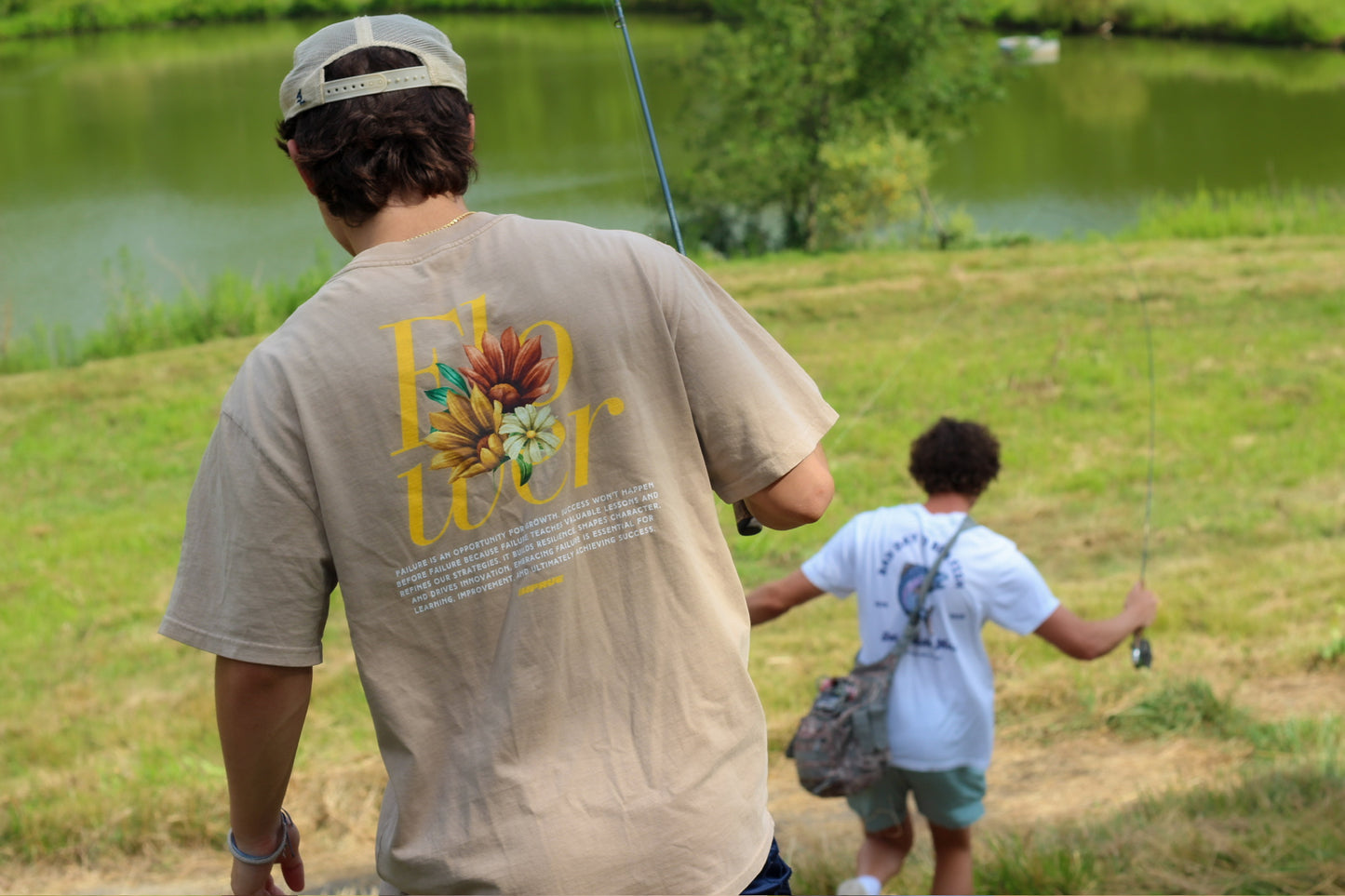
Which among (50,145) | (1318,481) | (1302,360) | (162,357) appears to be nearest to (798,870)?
(1318,481)

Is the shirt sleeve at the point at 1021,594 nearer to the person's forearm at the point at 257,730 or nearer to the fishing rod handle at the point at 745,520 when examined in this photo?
the fishing rod handle at the point at 745,520

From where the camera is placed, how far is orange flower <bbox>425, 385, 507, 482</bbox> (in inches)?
51.0

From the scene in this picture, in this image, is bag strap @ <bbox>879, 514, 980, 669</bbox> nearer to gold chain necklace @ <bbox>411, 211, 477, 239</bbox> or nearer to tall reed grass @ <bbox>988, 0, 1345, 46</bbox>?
gold chain necklace @ <bbox>411, 211, 477, 239</bbox>

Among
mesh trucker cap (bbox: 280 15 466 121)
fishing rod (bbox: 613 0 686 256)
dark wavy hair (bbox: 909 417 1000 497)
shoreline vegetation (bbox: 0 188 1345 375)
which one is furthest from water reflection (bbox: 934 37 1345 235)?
mesh trucker cap (bbox: 280 15 466 121)

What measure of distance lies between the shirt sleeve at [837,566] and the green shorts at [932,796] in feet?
1.60

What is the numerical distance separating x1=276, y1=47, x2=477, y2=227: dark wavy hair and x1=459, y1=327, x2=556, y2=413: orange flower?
0.73 feet

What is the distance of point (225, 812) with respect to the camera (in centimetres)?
421

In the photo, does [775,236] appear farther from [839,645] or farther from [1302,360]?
[839,645]

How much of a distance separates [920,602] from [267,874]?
188 cm

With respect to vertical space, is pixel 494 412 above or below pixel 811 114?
below

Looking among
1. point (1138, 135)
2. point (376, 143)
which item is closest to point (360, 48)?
point (376, 143)

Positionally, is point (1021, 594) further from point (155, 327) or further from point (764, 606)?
point (155, 327)

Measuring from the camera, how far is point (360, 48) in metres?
1.39

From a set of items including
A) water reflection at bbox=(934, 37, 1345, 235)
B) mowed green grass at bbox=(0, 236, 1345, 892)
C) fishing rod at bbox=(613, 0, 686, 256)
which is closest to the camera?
fishing rod at bbox=(613, 0, 686, 256)
